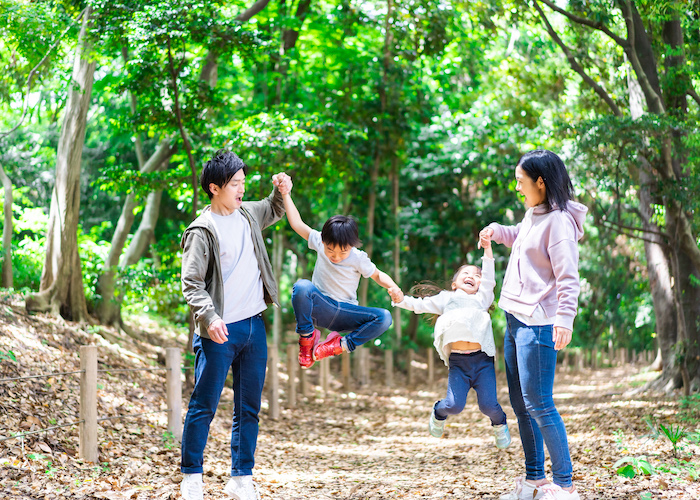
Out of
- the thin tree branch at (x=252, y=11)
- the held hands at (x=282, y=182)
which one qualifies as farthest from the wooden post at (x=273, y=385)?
the held hands at (x=282, y=182)

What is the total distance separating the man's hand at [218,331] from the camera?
326 centimetres

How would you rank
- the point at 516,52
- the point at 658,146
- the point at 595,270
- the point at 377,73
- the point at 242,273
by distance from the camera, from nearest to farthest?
1. the point at 242,273
2. the point at 658,146
3. the point at 377,73
4. the point at 516,52
5. the point at 595,270

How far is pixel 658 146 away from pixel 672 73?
46.7 inches

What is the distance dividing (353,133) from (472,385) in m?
5.69

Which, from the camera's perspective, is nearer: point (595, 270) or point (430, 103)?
point (430, 103)

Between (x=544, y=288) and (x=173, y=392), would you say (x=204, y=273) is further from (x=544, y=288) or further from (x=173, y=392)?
(x=173, y=392)

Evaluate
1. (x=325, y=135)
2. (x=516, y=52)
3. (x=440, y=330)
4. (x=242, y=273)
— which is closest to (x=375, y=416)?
(x=325, y=135)

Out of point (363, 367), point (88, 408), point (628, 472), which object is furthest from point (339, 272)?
point (363, 367)

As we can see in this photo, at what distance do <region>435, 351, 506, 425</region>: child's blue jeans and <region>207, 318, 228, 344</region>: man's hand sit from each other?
1572 mm

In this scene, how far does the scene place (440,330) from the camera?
4176mm

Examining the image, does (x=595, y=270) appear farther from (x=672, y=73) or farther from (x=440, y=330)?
(x=440, y=330)

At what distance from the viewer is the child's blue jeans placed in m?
4.09

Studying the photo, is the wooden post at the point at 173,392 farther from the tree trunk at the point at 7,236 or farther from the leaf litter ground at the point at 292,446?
the tree trunk at the point at 7,236

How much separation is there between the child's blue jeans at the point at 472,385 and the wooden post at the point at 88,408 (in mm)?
2751
